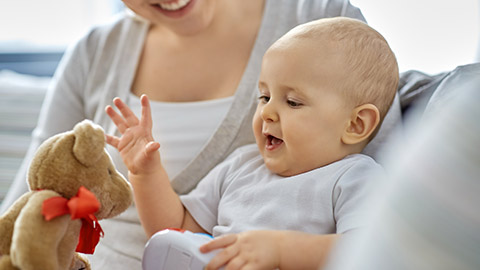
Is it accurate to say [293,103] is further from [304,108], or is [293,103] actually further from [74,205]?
[74,205]

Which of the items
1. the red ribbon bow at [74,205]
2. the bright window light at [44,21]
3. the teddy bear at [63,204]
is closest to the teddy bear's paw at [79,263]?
the teddy bear at [63,204]

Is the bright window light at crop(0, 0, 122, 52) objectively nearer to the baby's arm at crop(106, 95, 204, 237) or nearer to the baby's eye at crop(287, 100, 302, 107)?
the baby's arm at crop(106, 95, 204, 237)

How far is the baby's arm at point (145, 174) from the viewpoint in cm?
101

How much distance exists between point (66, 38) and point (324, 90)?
7.53 ft

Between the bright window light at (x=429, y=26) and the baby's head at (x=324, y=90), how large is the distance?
0.11 m

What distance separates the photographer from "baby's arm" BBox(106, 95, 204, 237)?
3.31 ft

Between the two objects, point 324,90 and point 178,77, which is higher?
point 324,90

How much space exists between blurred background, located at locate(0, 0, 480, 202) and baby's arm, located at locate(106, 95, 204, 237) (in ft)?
1.65

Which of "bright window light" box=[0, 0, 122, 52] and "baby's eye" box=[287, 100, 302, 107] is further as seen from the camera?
"bright window light" box=[0, 0, 122, 52]

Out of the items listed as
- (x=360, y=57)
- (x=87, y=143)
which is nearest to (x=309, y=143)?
(x=360, y=57)

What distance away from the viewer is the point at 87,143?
0.74 meters

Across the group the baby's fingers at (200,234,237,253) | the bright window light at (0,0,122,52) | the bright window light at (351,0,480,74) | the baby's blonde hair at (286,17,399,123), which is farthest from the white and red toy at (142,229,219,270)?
the bright window light at (0,0,122,52)

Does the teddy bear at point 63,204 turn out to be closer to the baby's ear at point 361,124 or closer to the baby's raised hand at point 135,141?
the baby's raised hand at point 135,141

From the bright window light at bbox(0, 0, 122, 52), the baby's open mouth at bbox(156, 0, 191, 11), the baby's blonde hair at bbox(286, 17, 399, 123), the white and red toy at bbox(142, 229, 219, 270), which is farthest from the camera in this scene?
the bright window light at bbox(0, 0, 122, 52)
